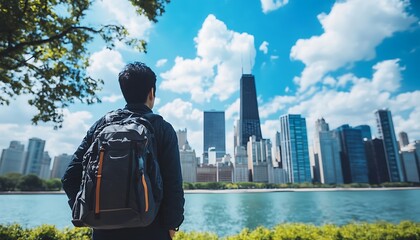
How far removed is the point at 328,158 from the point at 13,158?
137991mm

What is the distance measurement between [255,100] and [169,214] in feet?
534

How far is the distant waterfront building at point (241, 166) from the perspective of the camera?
119 m

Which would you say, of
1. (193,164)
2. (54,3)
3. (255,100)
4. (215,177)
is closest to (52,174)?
(193,164)

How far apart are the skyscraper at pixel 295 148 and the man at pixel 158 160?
128686 millimetres

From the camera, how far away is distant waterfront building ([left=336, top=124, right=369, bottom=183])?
104 meters

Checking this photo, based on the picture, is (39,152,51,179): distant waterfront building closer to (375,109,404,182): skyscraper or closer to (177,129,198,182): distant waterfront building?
(177,129,198,182): distant waterfront building

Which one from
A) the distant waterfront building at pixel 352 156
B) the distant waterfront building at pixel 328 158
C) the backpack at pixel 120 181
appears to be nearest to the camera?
the backpack at pixel 120 181

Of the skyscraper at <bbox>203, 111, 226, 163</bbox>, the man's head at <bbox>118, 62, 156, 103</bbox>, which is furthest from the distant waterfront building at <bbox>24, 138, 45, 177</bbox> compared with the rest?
the man's head at <bbox>118, 62, 156, 103</bbox>

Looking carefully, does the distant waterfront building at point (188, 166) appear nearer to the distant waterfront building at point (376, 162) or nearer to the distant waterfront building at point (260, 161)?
the distant waterfront building at point (260, 161)

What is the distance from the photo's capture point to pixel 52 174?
4483 inches

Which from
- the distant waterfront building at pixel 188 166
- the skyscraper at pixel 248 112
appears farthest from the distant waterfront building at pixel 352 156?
the distant waterfront building at pixel 188 166

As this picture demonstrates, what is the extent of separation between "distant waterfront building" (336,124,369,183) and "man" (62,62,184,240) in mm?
122928

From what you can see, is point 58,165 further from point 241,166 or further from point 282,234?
point 282,234

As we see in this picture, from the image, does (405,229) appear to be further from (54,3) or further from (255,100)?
(255,100)
